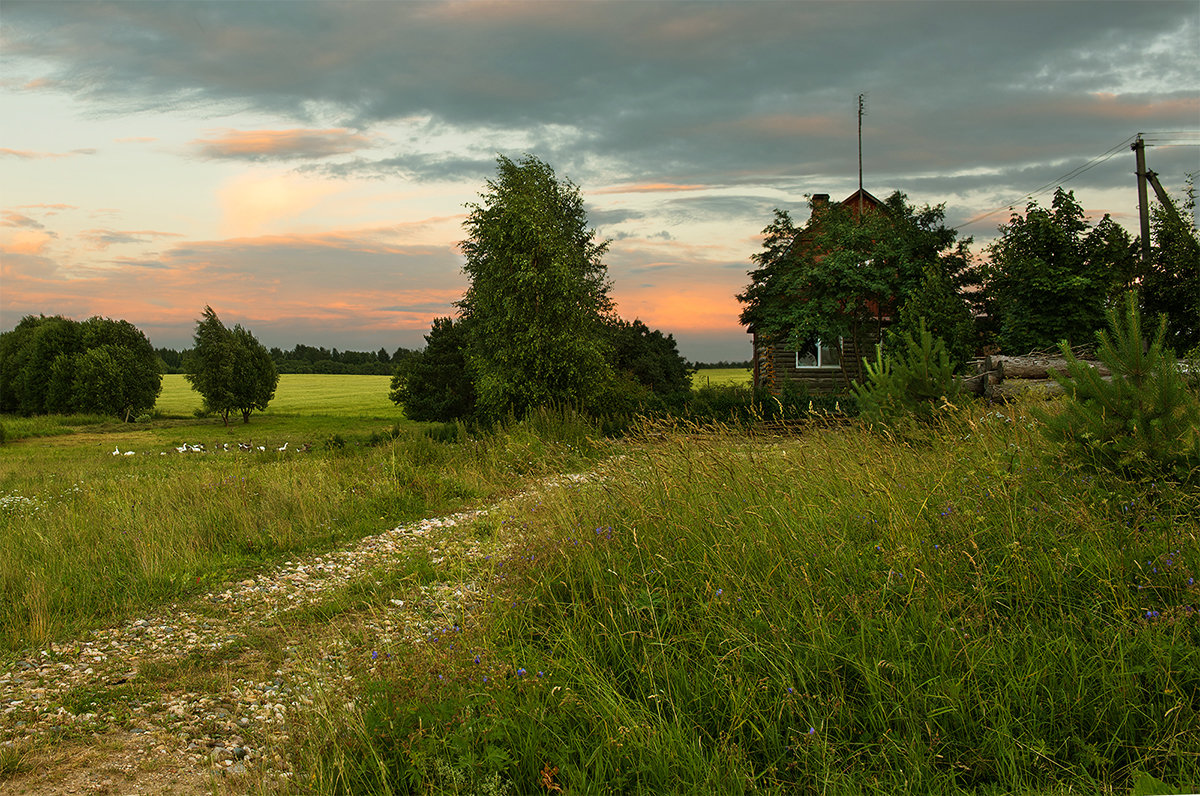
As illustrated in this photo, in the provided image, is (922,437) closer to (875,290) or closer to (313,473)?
(313,473)

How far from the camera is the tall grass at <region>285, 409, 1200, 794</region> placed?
8.38 ft

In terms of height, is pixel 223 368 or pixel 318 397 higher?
pixel 223 368

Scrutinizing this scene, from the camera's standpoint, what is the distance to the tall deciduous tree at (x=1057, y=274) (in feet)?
68.4

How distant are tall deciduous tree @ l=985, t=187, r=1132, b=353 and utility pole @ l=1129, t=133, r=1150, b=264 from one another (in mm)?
506

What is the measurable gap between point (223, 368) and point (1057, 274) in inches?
1356

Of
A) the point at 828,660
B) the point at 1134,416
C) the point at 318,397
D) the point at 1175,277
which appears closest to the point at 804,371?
the point at 1175,277

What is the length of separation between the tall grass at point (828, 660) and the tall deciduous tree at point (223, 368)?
33700 millimetres

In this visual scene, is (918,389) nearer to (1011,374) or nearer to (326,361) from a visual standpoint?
(1011,374)

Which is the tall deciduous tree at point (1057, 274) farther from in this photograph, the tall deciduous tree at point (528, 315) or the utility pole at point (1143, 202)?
the tall deciduous tree at point (528, 315)

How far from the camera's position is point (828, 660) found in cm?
288

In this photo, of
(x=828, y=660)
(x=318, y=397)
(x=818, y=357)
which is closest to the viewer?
(x=828, y=660)

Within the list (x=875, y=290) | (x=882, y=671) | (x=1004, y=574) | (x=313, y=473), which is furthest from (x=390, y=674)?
(x=875, y=290)

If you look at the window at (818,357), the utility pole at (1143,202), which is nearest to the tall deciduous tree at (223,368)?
the window at (818,357)

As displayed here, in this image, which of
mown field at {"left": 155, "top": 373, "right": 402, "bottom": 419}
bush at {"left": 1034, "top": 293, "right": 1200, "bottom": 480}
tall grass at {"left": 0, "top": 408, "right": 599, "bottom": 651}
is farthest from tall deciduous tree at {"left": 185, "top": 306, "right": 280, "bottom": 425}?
bush at {"left": 1034, "top": 293, "right": 1200, "bottom": 480}
